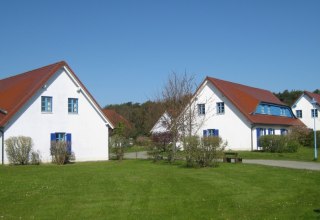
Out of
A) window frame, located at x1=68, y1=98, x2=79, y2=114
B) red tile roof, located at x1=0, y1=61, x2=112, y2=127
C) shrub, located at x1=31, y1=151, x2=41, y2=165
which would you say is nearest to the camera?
red tile roof, located at x1=0, y1=61, x2=112, y2=127

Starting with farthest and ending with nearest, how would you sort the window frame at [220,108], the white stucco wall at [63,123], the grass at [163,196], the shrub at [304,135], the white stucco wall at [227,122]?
the shrub at [304,135], the window frame at [220,108], the white stucco wall at [227,122], the white stucco wall at [63,123], the grass at [163,196]

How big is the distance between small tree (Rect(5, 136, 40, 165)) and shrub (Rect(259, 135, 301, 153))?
19.6m

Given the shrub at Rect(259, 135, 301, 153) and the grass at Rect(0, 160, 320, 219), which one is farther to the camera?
the shrub at Rect(259, 135, 301, 153)

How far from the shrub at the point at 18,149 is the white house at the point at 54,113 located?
0.34m

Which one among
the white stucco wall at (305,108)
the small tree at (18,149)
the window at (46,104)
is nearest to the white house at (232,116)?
the window at (46,104)

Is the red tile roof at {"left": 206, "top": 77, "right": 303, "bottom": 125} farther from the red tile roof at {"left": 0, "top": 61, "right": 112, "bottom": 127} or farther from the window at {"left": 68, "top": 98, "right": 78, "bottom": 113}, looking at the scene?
the window at {"left": 68, "top": 98, "right": 78, "bottom": 113}

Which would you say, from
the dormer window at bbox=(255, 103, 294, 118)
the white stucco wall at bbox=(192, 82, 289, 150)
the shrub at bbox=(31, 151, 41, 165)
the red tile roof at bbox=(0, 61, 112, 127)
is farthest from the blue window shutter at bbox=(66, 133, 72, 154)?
the dormer window at bbox=(255, 103, 294, 118)

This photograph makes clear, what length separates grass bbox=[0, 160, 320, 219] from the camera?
33.5ft

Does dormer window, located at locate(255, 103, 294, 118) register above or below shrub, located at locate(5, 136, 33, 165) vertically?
above

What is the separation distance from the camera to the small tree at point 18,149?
25.3 meters

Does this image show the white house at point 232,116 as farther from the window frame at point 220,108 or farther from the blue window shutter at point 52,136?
the blue window shutter at point 52,136

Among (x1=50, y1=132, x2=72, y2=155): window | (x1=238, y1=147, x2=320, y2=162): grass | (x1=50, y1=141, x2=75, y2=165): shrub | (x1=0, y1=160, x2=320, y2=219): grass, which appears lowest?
(x1=0, y1=160, x2=320, y2=219): grass

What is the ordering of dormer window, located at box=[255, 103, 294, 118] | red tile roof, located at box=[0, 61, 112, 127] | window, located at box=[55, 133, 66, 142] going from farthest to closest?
1. dormer window, located at box=[255, 103, 294, 118]
2. window, located at box=[55, 133, 66, 142]
3. red tile roof, located at box=[0, 61, 112, 127]

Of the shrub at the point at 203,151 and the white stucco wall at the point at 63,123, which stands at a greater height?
the white stucco wall at the point at 63,123
